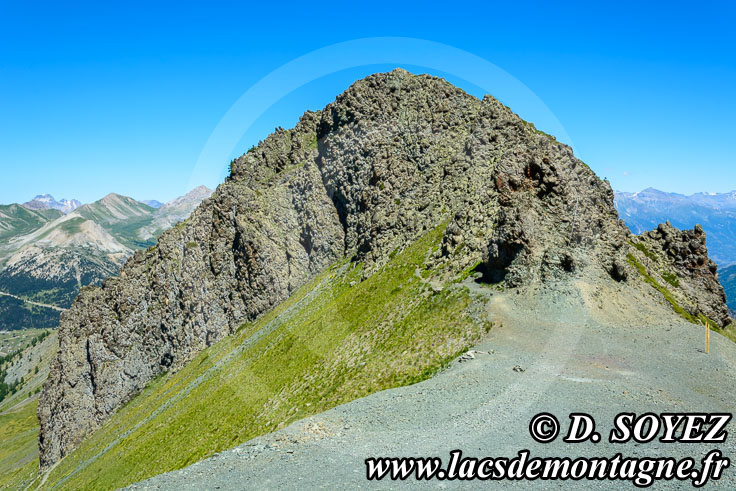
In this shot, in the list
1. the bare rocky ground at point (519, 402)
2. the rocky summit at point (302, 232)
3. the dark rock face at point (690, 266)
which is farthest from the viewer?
the rocky summit at point (302, 232)

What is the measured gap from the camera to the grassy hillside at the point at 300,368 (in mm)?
45375

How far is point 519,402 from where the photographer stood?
94.4 ft

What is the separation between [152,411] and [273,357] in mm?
30535

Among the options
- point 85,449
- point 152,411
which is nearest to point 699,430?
point 152,411

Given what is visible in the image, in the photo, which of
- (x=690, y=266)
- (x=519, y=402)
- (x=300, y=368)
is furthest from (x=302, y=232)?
(x=519, y=402)

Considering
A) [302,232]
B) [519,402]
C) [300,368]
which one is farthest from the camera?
[302,232]

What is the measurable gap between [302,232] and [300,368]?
186 ft

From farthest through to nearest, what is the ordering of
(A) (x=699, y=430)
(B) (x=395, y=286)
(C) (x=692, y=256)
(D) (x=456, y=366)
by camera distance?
(C) (x=692, y=256) < (B) (x=395, y=286) < (D) (x=456, y=366) < (A) (x=699, y=430)

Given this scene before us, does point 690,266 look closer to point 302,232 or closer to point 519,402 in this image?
point 519,402

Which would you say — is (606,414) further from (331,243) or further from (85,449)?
(85,449)

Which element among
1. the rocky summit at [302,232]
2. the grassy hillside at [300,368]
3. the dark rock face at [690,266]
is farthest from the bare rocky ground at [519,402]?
the dark rock face at [690,266]

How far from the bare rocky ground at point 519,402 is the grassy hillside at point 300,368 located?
6.75 metres

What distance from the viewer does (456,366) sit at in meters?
38.2

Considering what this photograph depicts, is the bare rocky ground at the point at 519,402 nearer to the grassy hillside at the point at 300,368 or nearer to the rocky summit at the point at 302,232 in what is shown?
the grassy hillside at the point at 300,368
